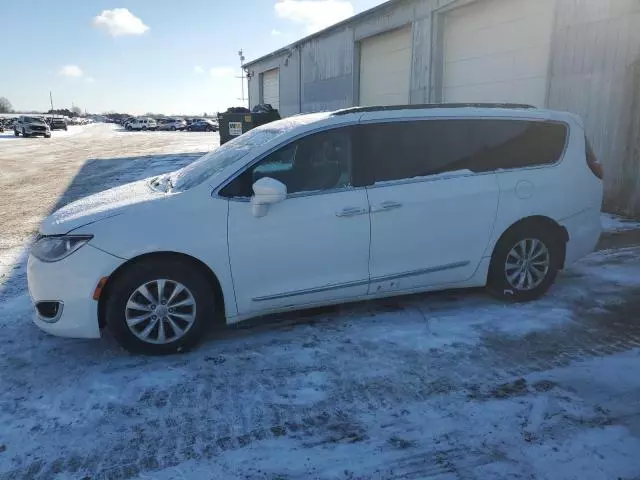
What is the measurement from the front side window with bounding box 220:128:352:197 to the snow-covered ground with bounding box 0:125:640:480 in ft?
3.76

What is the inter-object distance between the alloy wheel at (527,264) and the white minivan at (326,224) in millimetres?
12

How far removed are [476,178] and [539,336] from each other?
135 cm

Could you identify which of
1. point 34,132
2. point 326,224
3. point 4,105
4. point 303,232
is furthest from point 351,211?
point 4,105

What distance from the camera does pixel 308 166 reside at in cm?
373

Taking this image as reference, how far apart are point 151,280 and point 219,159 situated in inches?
47.7

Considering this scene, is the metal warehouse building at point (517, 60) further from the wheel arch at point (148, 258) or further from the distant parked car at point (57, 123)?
the distant parked car at point (57, 123)

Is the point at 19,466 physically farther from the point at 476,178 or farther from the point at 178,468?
the point at 476,178

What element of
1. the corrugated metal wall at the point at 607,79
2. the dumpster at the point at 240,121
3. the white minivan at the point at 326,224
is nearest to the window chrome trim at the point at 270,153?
the white minivan at the point at 326,224

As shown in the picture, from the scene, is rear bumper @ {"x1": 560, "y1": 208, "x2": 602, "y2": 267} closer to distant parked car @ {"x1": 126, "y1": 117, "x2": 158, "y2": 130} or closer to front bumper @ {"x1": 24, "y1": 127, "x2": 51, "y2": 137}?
front bumper @ {"x1": 24, "y1": 127, "x2": 51, "y2": 137}

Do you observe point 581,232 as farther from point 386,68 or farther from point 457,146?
point 386,68

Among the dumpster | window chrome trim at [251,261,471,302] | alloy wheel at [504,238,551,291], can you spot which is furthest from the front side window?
the dumpster

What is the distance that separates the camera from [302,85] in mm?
22266

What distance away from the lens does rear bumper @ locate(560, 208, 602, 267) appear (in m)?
4.54

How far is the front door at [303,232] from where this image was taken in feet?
11.6
